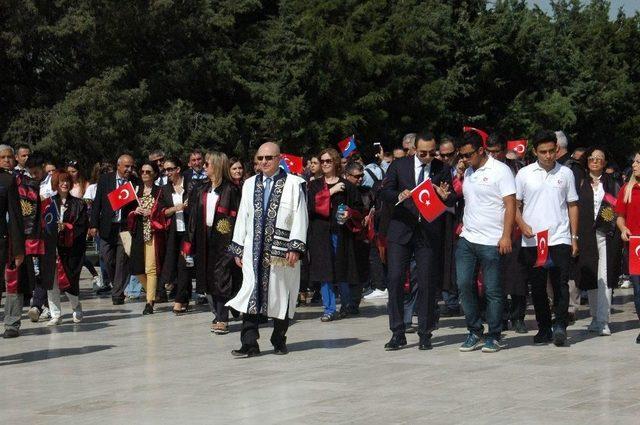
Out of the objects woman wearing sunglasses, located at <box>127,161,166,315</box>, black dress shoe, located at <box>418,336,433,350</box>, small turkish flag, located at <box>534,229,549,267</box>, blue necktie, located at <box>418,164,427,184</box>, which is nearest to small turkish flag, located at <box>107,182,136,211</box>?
woman wearing sunglasses, located at <box>127,161,166,315</box>

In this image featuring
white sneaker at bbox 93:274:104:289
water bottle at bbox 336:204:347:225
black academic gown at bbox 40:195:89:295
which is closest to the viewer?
black academic gown at bbox 40:195:89:295

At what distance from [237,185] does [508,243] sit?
400cm

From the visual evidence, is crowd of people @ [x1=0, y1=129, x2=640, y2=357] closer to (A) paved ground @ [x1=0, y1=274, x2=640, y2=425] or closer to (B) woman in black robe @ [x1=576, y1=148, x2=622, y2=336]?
(B) woman in black robe @ [x1=576, y1=148, x2=622, y2=336]

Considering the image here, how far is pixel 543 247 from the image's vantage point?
11.7 m

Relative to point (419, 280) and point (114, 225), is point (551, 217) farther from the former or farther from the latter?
point (114, 225)

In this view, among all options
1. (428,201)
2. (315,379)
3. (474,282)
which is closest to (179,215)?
(428,201)

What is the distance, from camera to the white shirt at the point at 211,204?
46.8ft

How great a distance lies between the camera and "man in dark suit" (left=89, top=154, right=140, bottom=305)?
689 inches

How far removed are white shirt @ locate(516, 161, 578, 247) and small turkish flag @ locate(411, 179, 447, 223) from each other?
0.84 metres

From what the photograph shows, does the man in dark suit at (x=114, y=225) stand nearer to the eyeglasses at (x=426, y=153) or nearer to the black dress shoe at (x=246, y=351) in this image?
the black dress shoe at (x=246, y=351)

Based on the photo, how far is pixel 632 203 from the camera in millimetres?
12250

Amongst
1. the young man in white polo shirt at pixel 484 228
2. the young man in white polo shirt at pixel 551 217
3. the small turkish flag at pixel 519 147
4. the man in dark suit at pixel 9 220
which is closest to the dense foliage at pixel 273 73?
the small turkish flag at pixel 519 147

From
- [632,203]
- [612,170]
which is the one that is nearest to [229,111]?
[612,170]

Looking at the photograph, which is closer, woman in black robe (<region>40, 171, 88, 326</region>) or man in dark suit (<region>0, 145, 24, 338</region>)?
man in dark suit (<region>0, 145, 24, 338</region>)
